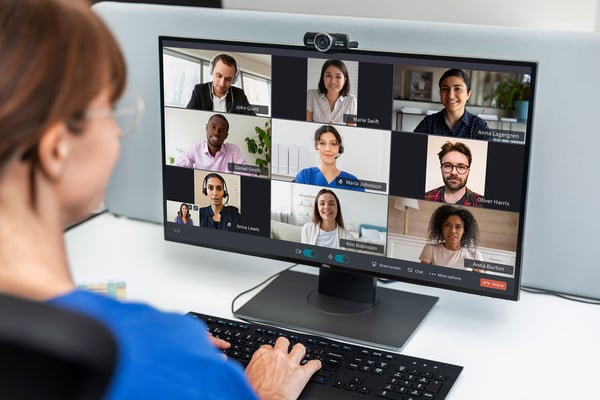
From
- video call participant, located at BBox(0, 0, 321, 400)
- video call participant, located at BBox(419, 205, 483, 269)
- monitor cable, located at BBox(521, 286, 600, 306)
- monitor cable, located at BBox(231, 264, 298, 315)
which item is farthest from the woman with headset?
video call participant, located at BBox(0, 0, 321, 400)

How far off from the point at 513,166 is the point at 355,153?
267mm

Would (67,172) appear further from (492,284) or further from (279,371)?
(492,284)

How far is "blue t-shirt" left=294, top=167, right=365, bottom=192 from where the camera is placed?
1.45m

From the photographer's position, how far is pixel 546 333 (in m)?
1.45

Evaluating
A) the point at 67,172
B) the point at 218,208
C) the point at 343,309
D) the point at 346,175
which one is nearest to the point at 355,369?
the point at 343,309

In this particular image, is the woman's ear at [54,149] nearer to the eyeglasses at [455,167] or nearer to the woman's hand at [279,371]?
the woman's hand at [279,371]

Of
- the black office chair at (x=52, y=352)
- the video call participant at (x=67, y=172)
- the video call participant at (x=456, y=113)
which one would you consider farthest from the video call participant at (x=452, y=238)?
the black office chair at (x=52, y=352)

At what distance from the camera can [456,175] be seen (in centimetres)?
138

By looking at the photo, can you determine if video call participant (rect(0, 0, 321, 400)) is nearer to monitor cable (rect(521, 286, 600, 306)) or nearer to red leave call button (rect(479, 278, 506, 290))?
red leave call button (rect(479, 278, 506, 290))

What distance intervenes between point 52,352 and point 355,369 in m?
0.79

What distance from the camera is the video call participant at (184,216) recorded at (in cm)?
162

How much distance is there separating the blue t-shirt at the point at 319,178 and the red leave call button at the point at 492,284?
0.84 feet

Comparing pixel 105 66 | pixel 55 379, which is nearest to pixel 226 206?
pixel 105 66

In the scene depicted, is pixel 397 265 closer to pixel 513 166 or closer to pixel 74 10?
pixel 513 166
